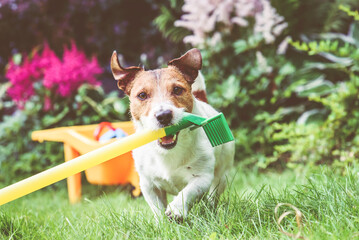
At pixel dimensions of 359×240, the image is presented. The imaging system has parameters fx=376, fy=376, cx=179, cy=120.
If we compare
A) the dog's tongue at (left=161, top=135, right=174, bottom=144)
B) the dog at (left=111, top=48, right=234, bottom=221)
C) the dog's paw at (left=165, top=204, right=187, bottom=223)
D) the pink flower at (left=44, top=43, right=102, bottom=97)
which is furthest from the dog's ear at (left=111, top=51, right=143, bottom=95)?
the pink flower at (left=44, top=43, right=102, bottom=97)

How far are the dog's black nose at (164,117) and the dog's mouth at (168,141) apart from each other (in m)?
0.14

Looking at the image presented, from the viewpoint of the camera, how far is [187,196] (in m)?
2.10

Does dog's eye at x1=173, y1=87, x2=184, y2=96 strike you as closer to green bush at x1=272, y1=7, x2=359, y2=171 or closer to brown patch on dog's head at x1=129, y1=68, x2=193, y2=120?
brown patch on dog's head at x1=129, y1=68, x2=193, y2=120

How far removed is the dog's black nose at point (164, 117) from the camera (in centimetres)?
211

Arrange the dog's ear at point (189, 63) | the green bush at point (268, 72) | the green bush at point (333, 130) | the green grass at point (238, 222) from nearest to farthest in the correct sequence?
the green grass at point (238, 222) < the dog's ear at point (189, 63) < the green bush at point (333, 130) < the green bush at point (268, 72)

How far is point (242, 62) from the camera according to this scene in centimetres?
488

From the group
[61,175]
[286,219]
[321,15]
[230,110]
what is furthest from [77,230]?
[321,15]

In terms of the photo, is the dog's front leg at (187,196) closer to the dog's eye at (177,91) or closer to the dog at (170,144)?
the dog at (170,144)

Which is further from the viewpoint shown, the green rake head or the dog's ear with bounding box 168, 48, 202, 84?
the dog's ear with bounding box 168, 48, 202, 84

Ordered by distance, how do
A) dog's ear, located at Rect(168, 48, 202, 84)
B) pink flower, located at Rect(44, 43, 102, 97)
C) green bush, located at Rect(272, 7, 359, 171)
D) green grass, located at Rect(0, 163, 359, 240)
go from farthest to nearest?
pink flower, located at Rect(44, 43, 102, 97), green bush, located at Rect(272, 7, 359, 171), dog's ear, located at Rect(168, 48, 202, 84), green grass, located at Rect(0, 163, 359, 240)

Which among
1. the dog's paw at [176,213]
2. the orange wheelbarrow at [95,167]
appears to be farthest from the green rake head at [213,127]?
the orange wheelbarrow at [95,167]

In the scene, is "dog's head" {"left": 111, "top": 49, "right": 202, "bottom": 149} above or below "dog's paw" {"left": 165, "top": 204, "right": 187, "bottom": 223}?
above

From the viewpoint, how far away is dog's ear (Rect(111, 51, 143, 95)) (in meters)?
2.51

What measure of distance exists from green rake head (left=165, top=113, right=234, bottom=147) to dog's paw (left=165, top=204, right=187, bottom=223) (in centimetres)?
40
